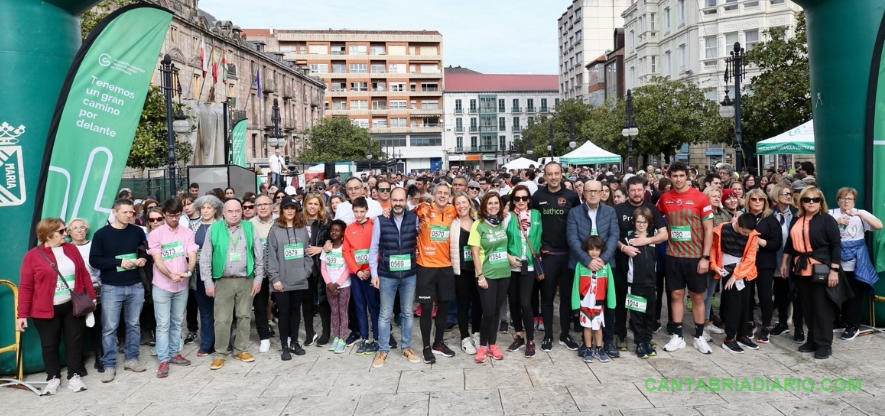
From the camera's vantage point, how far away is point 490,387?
6301mm

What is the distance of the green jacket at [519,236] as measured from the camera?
7273 millimetres

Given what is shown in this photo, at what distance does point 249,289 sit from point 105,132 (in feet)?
8.08

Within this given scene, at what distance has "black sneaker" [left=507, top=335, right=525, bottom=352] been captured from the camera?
298 inches

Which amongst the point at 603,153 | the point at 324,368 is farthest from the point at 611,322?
the point at 603,153

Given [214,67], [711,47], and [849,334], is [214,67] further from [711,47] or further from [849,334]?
[849,334]

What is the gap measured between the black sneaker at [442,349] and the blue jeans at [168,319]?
113 inches

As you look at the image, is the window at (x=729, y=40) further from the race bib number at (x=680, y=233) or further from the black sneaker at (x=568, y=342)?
the black sneaker at (x=568, y=342)

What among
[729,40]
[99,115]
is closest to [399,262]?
[99,115]

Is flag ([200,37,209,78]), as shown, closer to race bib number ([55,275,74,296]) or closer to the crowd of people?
the crowd of people

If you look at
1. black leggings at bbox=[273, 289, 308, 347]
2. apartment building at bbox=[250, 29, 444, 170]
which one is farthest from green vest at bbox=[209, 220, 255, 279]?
apartment building at bbox=[250, 29, 444, 170]

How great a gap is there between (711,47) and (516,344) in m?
39.3

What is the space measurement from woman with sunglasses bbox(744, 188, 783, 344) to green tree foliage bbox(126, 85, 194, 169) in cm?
1720

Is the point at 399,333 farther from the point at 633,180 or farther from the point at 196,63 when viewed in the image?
the point at 196,63

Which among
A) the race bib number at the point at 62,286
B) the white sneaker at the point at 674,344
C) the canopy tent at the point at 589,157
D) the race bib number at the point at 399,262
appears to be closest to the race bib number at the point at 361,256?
the race bib number at the point at 399,262
